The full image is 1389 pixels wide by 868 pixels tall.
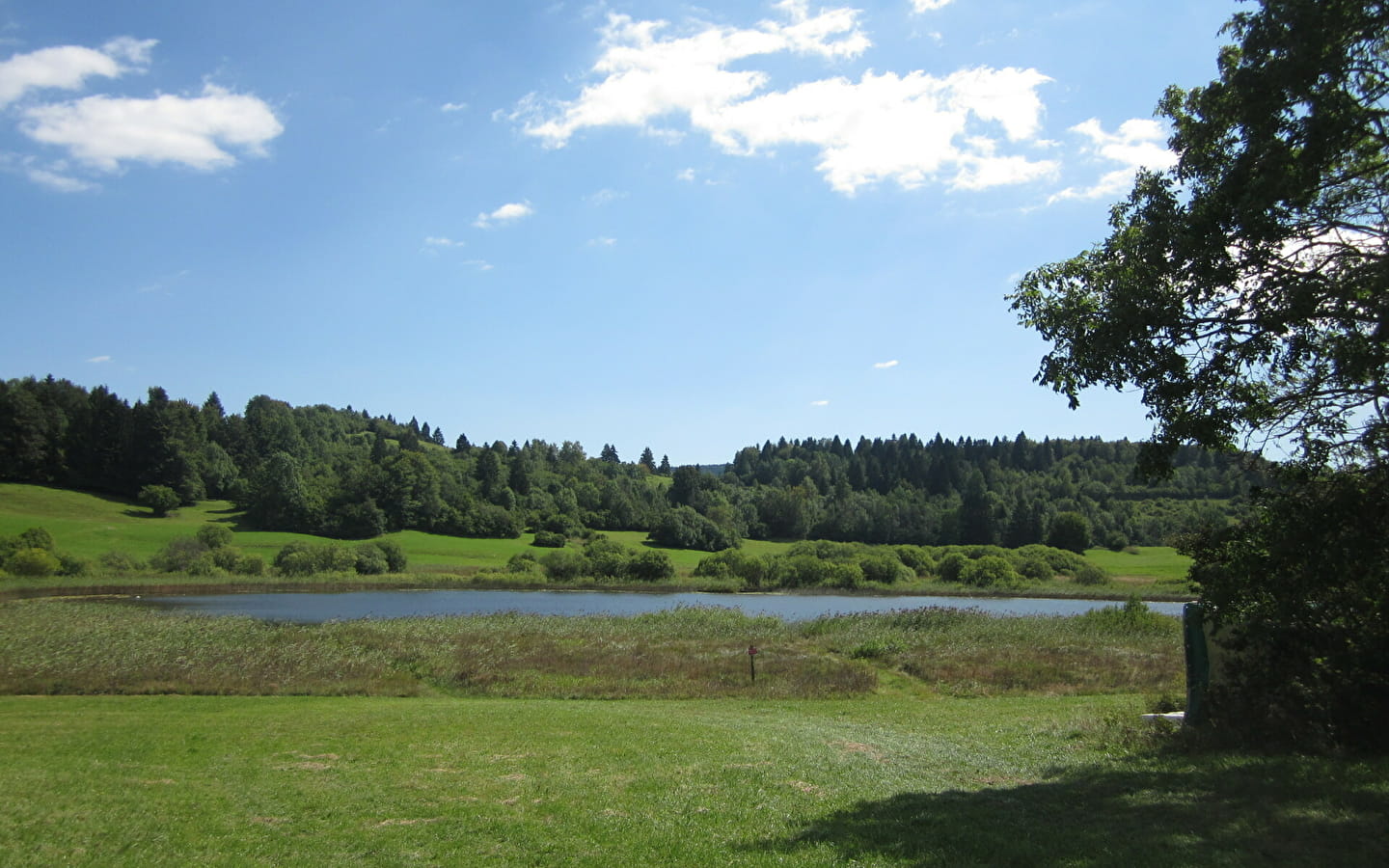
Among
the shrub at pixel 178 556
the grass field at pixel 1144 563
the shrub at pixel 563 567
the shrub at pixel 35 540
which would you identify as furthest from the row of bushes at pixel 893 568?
the shrub at pixel 35 540

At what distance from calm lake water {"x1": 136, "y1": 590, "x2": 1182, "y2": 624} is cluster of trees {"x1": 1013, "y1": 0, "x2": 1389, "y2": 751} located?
1710 inches

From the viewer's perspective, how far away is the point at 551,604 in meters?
71.7

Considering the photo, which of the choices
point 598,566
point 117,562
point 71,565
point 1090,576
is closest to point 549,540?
point 598,566

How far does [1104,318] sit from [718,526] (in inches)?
4975

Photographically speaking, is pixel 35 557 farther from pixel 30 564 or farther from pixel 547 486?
pixel 547 486

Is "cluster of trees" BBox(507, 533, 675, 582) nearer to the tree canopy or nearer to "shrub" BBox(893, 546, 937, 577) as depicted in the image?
"shrub" BBox(893, 546, 937, 577)

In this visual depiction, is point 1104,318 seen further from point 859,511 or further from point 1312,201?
point 859,511

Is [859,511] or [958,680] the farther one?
[859,511]

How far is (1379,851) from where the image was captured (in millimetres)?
7762

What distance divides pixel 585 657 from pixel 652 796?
21.3 meters

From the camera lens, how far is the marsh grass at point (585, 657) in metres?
25.4

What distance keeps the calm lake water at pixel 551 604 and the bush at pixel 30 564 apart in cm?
1295

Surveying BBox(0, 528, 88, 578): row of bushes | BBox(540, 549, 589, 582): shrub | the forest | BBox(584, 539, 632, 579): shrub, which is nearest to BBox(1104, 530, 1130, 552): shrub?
the forest

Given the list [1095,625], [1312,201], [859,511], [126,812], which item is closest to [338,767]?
[126,812]
